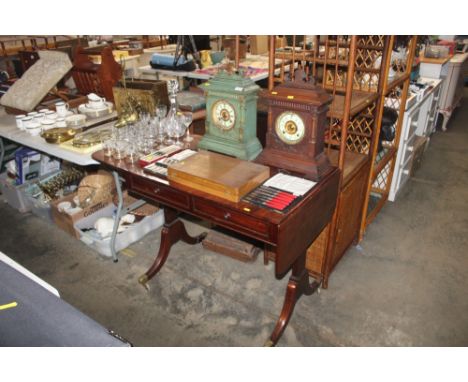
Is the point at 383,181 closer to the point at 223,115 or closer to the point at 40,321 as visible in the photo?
the point at 223,115

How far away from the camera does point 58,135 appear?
2.59m

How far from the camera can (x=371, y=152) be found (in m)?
2.58

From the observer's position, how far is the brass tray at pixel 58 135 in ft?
8.45

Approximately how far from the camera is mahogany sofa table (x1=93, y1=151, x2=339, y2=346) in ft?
5.45

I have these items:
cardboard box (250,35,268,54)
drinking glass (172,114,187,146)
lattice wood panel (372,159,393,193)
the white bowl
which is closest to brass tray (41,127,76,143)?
the white bowl

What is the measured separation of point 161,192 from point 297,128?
74cm

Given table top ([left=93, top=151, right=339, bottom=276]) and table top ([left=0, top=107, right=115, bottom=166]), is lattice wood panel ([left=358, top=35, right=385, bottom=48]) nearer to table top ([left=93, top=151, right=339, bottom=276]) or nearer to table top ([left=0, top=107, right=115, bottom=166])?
table top ([left=93, top=151, right=339, bottom=276])

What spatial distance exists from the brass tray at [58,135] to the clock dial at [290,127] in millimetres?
1478

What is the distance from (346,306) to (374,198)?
1403 mm

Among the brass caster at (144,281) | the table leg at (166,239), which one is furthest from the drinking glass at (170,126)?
the brass caster at (144,281)

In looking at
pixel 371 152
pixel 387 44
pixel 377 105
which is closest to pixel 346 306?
pixel 371 152

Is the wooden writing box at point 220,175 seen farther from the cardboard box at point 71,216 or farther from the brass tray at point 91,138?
the cardboard box at point 71,216

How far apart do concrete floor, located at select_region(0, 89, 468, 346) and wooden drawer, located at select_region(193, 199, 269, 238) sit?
866 mm

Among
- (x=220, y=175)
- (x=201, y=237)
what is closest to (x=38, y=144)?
(x=201, y=237)
